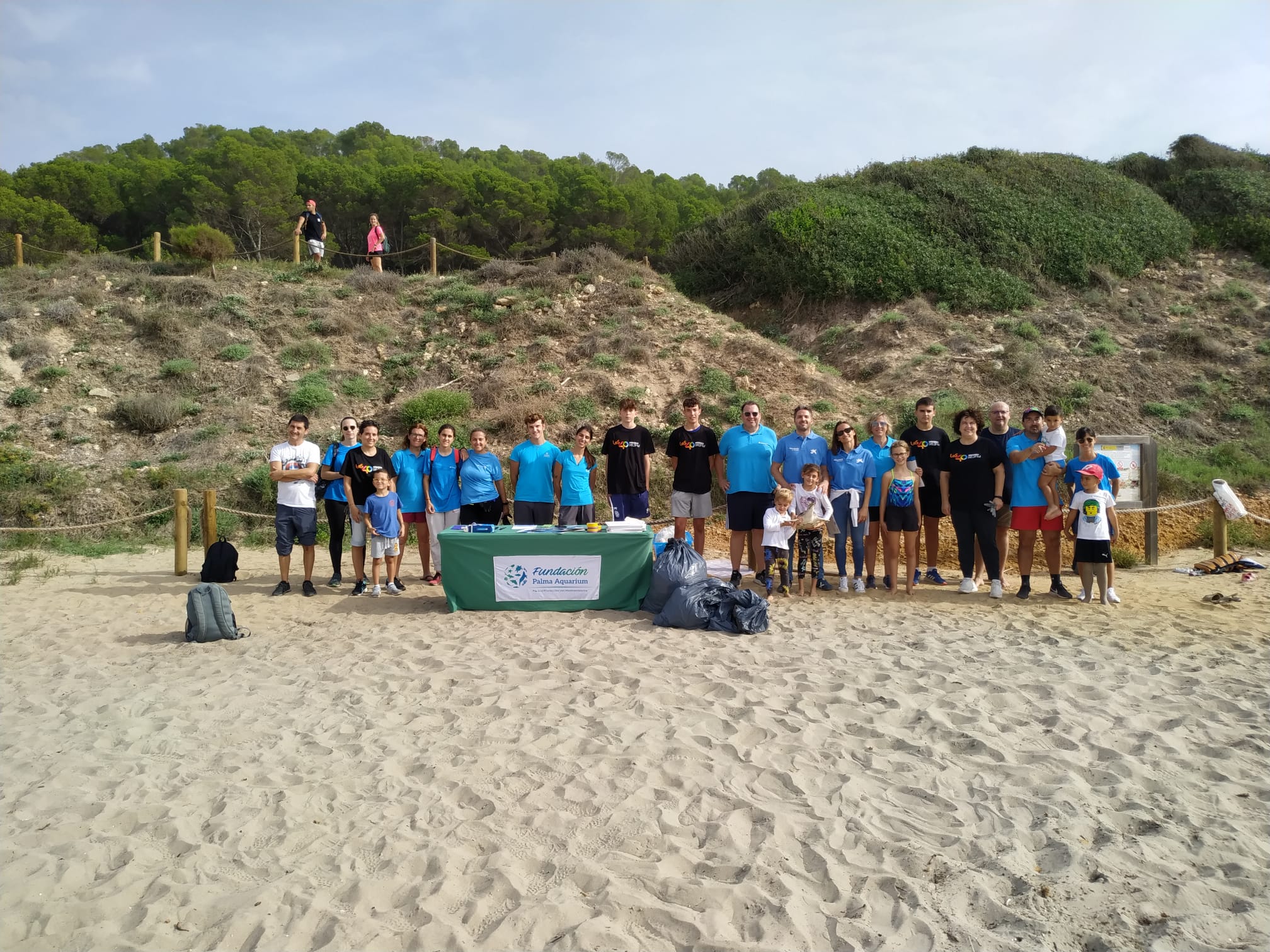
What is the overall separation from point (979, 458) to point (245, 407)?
1491 centimetres

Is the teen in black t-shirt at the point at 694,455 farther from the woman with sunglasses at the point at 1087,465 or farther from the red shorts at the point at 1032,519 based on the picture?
the woman with sunglasses at the point at 1087,465

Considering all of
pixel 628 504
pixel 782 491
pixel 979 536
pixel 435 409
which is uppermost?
pixel 435 409

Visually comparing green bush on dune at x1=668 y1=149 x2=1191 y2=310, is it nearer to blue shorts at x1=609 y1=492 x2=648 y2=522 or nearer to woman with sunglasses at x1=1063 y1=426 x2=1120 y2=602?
woman with sunglasses at x1=1063 y1=426 x2=1120 y2=602

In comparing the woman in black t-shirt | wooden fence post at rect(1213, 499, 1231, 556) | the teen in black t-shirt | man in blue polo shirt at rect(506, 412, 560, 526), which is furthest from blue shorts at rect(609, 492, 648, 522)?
wooden fence post at rect(1213, 499, 1231, 556)

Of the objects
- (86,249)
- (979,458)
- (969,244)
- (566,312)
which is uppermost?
→ (86,249)

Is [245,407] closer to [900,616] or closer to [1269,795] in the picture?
[900,616]

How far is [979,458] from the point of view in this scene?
8117 mm

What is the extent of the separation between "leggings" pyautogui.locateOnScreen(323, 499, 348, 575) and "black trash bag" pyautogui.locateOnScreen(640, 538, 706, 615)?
365cm

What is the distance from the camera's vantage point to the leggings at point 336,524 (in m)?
8.98

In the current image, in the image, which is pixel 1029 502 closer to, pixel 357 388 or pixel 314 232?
pixel 357 388

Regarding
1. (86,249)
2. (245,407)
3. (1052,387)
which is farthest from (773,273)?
(86,249)

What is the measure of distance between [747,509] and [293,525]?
4959 millimetres

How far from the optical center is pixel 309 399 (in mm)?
17281

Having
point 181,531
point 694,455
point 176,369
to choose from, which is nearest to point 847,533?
point 694,455
